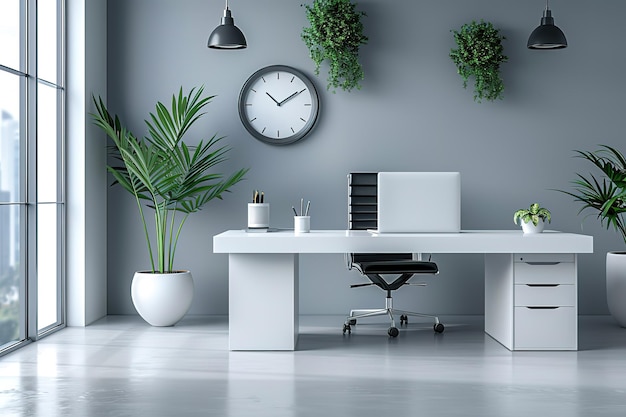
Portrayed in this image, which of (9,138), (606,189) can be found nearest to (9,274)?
(9,138)

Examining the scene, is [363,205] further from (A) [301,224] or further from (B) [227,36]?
(B) [227,36]

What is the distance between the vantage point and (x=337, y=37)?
5.90 meters

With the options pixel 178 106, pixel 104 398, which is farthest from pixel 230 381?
pixel 178 106

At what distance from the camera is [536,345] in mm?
4672

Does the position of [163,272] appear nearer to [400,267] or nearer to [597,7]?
[400,267]

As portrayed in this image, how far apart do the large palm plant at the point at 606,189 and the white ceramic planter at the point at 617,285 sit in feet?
0.84

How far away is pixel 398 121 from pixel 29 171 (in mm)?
2920

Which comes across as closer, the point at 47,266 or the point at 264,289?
the point at 264,289

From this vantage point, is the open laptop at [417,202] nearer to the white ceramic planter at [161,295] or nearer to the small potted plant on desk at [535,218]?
the small potted plant on desk at [535,218]

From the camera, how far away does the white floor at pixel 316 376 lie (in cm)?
336

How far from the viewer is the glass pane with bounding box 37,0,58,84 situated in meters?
5.43

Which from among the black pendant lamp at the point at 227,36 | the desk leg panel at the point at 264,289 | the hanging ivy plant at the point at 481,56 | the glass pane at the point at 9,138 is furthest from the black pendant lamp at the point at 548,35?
the glass pane at the point at 9,138

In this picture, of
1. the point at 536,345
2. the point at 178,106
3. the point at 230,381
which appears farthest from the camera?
the point at 178,106

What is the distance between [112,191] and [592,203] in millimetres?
3887
